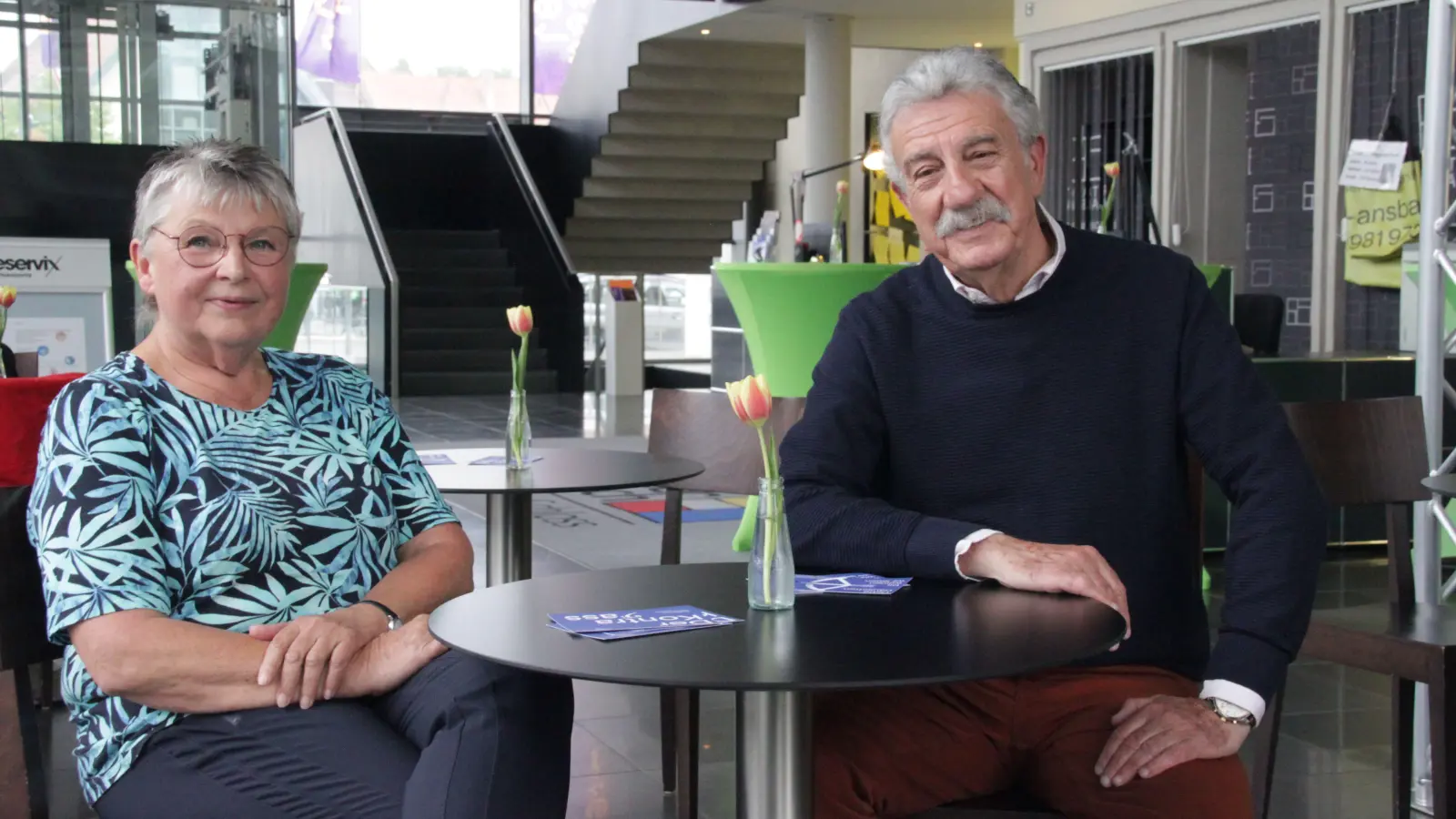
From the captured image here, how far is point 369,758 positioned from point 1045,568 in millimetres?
790

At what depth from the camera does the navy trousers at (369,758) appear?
177cm

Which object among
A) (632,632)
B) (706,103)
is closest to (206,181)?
(632,632)

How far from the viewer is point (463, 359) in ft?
47.5

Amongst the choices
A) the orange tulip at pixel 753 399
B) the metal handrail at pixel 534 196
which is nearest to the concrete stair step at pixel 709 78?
the metal handrail at pixel 534 196

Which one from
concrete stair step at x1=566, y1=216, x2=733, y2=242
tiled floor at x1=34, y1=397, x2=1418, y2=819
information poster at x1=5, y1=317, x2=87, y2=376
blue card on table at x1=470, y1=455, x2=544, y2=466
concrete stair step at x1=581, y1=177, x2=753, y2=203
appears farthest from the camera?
concrete stair step at x1=566, y1=216, x2=733, y2=242

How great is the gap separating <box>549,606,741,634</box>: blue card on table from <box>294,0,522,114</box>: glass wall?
671 inches

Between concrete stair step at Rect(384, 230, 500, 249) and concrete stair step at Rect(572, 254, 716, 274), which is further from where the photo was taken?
concrete stair step at Rect(572, 254, 716, 274)

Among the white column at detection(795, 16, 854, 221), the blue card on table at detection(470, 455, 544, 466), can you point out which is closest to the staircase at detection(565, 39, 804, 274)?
the white column at detection(795, 16, 854, 221)

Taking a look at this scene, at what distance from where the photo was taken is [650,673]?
144 cm

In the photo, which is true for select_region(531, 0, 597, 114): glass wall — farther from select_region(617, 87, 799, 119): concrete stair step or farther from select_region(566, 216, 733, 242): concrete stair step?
select_region(617, 87, 799, 119): concrete stair step

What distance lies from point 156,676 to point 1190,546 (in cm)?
130

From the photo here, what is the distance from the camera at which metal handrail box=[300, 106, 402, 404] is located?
13133mm

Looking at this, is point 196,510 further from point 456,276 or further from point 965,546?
point 456,276

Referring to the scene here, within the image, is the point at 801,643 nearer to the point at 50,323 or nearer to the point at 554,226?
the point at 50,323
